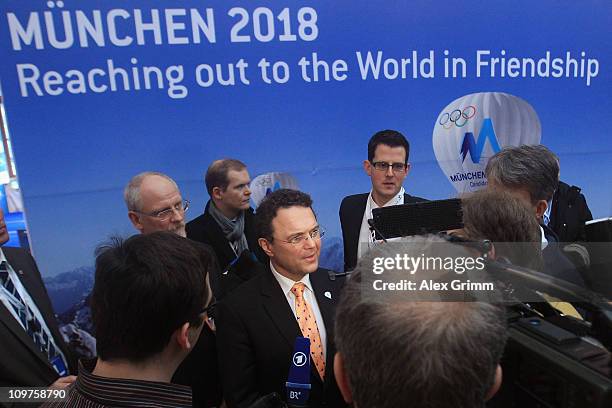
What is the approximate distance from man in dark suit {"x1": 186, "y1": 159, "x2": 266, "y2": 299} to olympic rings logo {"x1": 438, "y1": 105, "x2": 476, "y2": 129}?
107cm

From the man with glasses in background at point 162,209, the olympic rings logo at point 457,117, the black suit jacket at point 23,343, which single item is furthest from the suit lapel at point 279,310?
the olympic rings logo at point 457,117

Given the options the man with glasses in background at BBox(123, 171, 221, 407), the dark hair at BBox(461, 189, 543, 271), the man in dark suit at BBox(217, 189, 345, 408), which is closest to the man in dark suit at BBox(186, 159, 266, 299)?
the man with glasses in background at BBox(123, 171, 221, 407)

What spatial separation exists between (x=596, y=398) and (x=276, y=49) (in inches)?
65.0

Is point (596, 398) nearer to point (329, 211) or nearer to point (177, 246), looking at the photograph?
point (177, 246)

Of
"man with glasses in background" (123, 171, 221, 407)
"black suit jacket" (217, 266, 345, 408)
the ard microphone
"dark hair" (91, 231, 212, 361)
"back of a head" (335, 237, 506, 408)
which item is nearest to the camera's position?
"back of a head" (335, 237, 506, 408)

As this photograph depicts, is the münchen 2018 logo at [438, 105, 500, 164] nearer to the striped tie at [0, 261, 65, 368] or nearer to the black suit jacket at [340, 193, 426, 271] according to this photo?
the black suit jacket at [340, 193, 426, 271]

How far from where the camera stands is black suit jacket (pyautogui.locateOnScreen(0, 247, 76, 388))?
58.4 inches

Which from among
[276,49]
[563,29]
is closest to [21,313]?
[276,49]

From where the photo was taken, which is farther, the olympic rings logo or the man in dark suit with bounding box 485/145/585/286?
the olympic rings logo

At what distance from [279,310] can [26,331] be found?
3.48ft

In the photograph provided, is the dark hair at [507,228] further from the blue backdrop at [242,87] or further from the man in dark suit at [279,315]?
the blue backdrop at [242,87]

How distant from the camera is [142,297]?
0.90m

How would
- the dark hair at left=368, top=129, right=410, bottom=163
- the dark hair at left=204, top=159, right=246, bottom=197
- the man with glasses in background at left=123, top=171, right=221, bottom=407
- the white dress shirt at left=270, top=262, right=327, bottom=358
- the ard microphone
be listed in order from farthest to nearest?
the dark hair at left=368, top=129, right=410, bottom=163, the dark hair at left=204, top=159, right=246, bottom=197, the man with glasses in background at left=123, top=171, right=221, bottom=407, the white dress shirt at left=270, top=262, right=327, bottom=358, the ard microphone

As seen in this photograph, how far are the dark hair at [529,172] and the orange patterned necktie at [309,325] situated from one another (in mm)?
923
